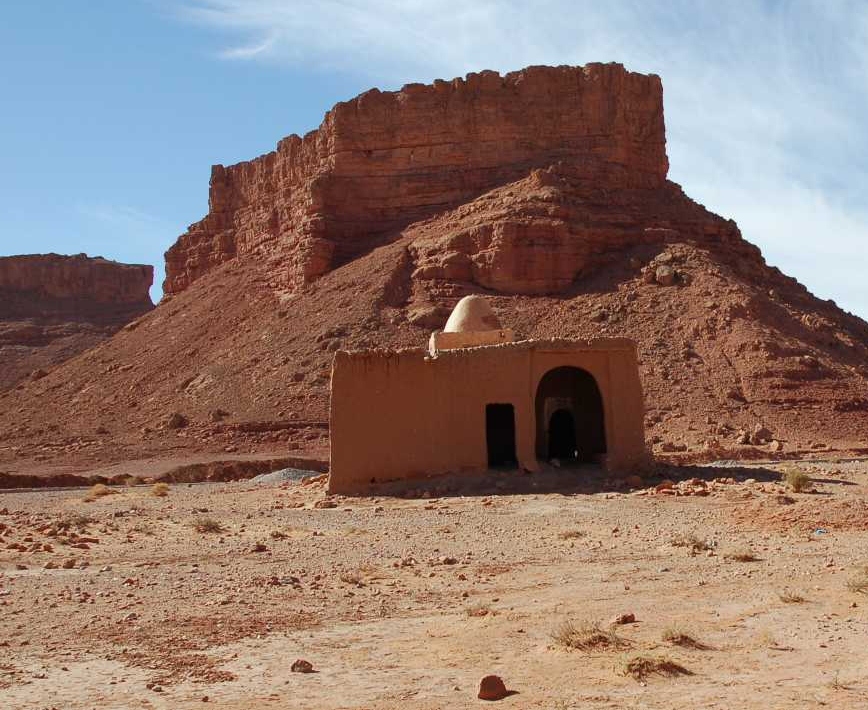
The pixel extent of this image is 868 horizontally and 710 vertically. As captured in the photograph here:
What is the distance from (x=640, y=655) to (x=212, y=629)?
3.59m

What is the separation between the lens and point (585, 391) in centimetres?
2441

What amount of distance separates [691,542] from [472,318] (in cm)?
1367

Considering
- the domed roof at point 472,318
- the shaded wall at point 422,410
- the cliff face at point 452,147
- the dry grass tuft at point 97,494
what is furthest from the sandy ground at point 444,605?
the cliff face at point 452,147

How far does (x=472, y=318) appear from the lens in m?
25.7

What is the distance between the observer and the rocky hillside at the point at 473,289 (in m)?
36.5

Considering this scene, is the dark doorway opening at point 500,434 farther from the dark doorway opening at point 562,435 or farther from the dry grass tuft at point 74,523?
the dry grass tuft at point 74,523

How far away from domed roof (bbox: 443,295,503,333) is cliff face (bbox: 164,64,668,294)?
22.3 meters

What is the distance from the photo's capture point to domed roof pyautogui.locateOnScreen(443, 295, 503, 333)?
2552cm

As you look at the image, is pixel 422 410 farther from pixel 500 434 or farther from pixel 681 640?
pixel 681 640

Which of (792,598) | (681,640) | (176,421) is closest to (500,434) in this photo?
(792,598)

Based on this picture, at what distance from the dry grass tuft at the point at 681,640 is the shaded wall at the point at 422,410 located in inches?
474

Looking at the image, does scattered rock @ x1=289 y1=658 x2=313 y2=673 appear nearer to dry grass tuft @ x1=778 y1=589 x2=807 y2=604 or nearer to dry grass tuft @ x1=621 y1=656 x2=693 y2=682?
dry grass tuft @ x1=621 y1=656 x2=693 y2=682

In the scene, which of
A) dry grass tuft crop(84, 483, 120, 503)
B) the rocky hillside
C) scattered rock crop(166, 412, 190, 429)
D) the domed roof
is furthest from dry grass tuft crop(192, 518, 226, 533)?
scattered rock crop(166, 412, 190, 429)

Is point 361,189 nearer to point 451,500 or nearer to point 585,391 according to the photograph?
point 585,391
